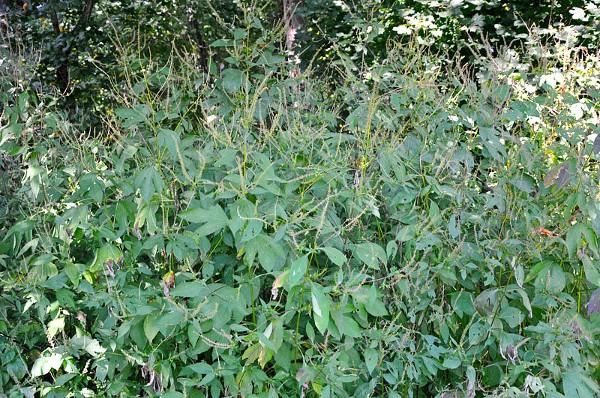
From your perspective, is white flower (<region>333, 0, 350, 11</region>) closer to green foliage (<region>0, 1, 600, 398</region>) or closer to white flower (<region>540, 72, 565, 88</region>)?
white flower (<region>540, 72, 565, 88</region>)

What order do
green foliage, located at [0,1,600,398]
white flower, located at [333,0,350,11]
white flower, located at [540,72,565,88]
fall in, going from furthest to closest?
white flower, located at [333,0,350,11] < white flower, located at [540,72,565,88] < green foliage, located at [0,1,600,398]

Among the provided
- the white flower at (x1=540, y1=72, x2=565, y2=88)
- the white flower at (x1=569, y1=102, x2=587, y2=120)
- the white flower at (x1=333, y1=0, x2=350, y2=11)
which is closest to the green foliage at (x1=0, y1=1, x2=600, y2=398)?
the white flower at (x1=569, y1=102, x2=587, y2=120)

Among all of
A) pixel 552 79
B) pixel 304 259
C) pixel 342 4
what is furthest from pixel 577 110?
pixel 342 4

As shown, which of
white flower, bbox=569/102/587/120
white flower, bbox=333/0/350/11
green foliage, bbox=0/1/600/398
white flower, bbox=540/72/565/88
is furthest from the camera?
white flower, bbox=333/0/350/11

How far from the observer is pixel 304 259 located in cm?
194

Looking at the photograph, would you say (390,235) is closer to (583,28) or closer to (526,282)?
(526,282)

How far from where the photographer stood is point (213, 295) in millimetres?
2150

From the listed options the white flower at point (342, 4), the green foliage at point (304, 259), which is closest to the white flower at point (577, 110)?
the green foliage at point (304, 259)

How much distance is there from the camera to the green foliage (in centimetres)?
214

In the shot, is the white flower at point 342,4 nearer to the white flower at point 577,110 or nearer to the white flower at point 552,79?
the white flower at point 552,79

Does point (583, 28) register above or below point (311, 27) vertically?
above

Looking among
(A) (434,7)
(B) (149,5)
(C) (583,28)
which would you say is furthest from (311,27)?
(C) (583,28)

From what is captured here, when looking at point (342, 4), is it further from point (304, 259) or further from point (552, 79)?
point (304, 259)

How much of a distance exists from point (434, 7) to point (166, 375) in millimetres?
4496
